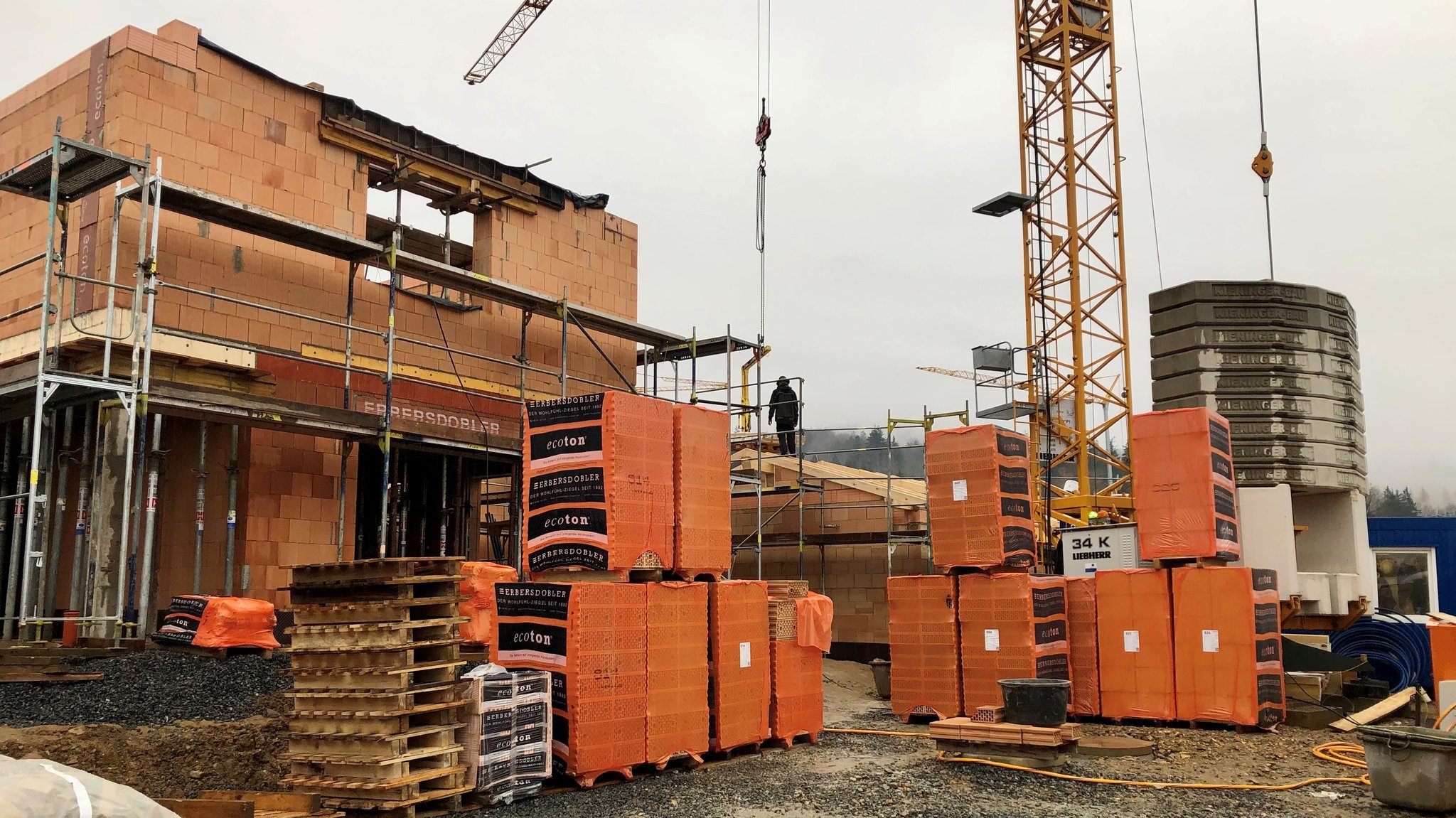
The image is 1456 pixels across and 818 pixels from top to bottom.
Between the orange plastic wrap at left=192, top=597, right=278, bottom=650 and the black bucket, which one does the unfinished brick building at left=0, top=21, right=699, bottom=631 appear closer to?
the orange plastic wrap at left=192, top=597, right=278, bottom=650

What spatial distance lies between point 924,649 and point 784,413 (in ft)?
24.2

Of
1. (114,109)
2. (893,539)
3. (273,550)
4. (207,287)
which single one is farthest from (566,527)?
(893,539)

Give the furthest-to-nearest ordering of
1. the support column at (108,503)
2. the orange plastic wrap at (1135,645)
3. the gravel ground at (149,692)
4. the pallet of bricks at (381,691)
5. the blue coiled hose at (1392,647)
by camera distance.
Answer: the blue coiled hose at (1392,647)
the orange plastic wrap at (1135,645)
the support column at (108,503)
the gravel ground at (149,692)
the pallet of bricks at (381,691)

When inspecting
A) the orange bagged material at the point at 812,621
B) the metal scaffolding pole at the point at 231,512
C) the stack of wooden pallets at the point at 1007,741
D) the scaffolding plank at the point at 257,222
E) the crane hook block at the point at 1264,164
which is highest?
the crane hook block at the point at 1264,164

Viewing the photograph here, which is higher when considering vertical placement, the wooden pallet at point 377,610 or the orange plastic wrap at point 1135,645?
the wooden pallet at point 377,610

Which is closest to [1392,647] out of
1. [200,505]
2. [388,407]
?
[388,407]

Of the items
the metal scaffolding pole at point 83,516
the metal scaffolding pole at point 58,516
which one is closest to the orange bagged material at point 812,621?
the metal scaffolding pole at point 83,516

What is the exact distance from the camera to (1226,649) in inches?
512

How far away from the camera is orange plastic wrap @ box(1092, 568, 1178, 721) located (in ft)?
44.1

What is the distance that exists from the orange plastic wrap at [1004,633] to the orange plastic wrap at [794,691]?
2297 millimetres

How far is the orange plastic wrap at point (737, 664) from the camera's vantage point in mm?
10992

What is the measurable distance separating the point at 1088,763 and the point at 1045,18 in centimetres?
2264

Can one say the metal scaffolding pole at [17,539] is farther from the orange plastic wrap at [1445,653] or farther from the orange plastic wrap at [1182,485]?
the orange plastic wrap at [1445,653]

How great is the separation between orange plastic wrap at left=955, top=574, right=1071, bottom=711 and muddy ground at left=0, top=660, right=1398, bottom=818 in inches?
89.1
